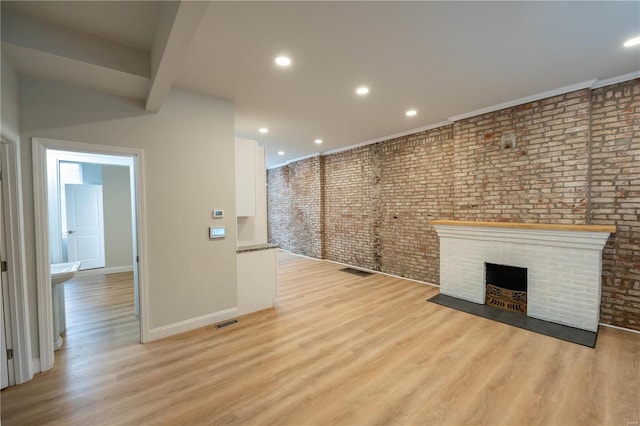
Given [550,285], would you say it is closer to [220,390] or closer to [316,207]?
[220,390]

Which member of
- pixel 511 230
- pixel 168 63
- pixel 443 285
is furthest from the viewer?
pixel 443 285

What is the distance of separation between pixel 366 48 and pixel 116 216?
6.48 meters

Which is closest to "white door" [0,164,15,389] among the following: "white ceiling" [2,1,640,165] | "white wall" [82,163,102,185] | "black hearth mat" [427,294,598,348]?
"white ceiling" [2,1,640,165]

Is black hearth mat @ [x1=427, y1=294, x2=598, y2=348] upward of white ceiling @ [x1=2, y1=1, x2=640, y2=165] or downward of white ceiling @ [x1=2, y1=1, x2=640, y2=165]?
downward

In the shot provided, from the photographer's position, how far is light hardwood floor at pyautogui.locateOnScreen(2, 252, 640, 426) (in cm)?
191

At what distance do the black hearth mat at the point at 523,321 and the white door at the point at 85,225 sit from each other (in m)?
7.06

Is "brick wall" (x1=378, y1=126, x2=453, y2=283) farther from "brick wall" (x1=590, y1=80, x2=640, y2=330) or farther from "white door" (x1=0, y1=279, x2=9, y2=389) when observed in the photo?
"white door" (x1=0, y1=279, x2=9, y2=389)

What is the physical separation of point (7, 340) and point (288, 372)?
7.64 ft

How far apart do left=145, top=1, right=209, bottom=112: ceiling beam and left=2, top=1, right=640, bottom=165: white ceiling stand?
0.25ft

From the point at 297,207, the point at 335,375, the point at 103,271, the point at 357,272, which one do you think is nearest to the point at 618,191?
the point at 335,375

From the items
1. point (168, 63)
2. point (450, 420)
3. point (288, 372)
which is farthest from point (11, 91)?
point (450, 420)

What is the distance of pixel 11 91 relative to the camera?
7.10ft

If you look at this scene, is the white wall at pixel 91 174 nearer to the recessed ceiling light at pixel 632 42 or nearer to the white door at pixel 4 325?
the white door at pixel 4 325

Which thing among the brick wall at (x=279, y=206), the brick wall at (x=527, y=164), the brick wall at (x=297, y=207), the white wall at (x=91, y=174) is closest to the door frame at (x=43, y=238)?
the white wall at (x=91, y=174)
